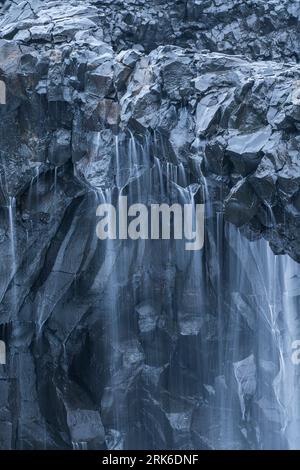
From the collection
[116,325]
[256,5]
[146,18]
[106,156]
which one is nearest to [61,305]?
[116,325]

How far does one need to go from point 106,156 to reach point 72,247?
2833mm

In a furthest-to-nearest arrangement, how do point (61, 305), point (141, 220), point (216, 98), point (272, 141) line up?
1. point (61, 305)
2. point (141, 220)
3. point (216, 98)
4. point (272, 141)

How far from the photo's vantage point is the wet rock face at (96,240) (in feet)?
47.9

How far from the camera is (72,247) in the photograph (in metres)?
16.7

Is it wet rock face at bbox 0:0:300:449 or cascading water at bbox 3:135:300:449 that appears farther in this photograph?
cascading water at bbox 3:135:300:449

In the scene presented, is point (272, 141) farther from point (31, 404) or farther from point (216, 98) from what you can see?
point (31, 404)

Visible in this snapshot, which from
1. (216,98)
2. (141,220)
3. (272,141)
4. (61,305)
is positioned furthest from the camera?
(61,305)

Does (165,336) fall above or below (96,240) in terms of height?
below

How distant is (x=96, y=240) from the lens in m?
16.5

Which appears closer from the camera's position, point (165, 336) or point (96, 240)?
point (96, 240)

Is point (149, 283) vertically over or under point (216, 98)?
under

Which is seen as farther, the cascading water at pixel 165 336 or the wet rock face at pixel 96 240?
the cascading water at pixel 165 336

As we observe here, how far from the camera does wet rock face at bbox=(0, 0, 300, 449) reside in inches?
575
